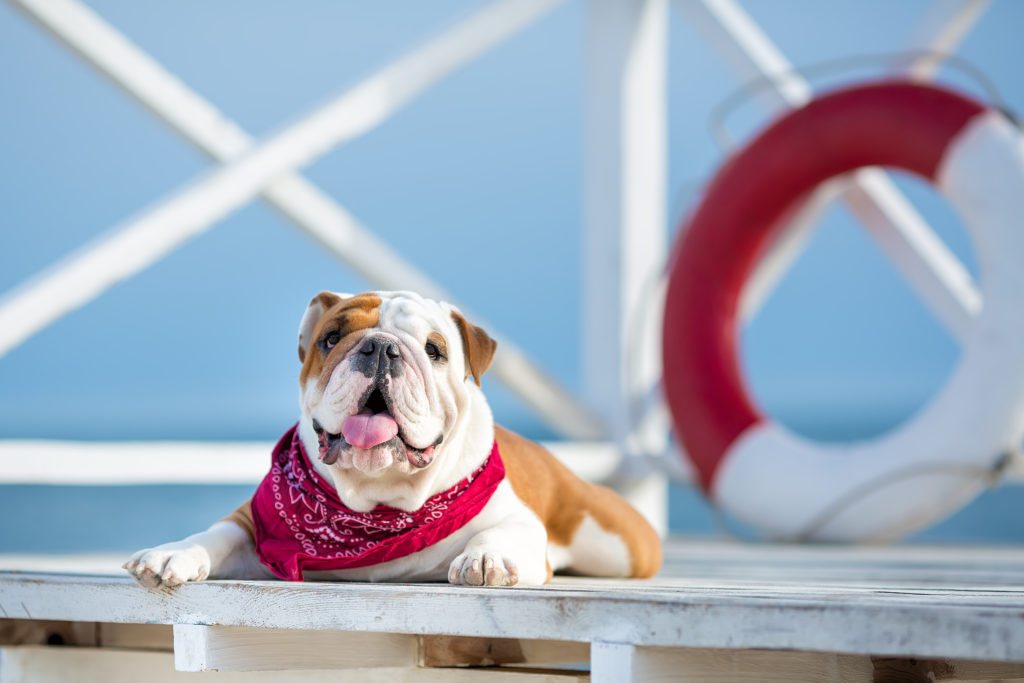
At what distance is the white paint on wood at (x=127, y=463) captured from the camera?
9.20 ft

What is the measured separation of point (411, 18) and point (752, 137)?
54.9ft

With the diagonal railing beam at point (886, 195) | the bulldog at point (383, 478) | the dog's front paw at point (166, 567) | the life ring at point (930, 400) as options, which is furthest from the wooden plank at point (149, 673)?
the diagonal railing beam at point (886, 195)

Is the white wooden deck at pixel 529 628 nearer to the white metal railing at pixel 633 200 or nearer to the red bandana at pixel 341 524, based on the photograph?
the red bandana at pixel 341 524

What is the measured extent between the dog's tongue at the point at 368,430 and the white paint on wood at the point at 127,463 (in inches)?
53.6

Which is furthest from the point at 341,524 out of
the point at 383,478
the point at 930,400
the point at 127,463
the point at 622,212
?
the point at 622,212

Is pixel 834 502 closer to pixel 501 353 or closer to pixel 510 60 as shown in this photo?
pixel 501 353

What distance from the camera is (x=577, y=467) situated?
4.05 meters

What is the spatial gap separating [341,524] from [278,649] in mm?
187

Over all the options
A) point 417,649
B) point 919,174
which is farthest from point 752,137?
point 417,649

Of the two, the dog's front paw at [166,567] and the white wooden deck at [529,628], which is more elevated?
the dog's front paw at [166,567]

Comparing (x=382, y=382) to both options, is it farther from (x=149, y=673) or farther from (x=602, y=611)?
(x=149, y=673)

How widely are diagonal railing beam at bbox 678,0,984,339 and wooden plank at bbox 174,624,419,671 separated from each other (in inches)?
107

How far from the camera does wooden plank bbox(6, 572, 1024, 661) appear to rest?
133 centimetres

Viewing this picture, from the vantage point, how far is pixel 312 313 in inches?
74.7
